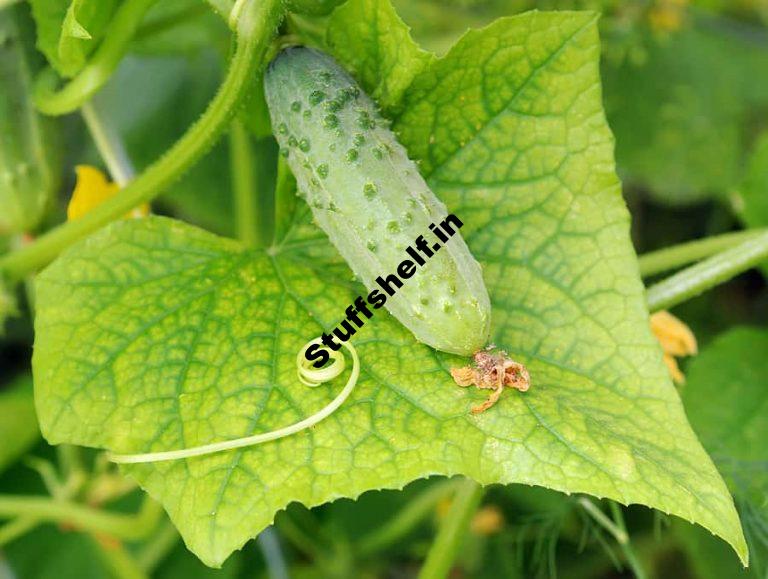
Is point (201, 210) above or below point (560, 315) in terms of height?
below

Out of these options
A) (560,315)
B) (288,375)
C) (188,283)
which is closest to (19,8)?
(188,283)

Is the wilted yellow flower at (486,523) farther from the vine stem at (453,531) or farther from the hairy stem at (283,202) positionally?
the hairy stem at (283,202)

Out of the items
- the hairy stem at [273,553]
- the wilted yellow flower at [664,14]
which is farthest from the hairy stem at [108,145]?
the wilted yellow flower at [664,14]

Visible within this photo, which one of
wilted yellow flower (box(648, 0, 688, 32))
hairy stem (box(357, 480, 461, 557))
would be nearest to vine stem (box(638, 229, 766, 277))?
hairy stem (box(357, 480, 461, 557))

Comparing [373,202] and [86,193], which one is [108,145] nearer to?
[86,193]

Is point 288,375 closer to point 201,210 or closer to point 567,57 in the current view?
point 567,57
